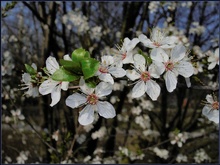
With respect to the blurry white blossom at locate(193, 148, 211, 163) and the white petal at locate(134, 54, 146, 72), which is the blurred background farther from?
the white petal at locate(134, 54, 146, 72)

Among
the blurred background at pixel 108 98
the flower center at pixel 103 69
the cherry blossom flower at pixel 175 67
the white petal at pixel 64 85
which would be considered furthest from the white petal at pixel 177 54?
the blurred background at pixel 108 98

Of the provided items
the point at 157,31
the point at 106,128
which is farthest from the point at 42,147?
the point at 157,31

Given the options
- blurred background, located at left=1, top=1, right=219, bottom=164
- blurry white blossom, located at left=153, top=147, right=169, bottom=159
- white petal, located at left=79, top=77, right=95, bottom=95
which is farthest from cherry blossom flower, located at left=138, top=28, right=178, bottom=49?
blurry white blossom, located at left=153, top=147, right=169, bottom=159

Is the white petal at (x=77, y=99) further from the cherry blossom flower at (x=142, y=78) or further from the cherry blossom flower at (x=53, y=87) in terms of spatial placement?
the cherry blossom flower at (x=142, y=78)

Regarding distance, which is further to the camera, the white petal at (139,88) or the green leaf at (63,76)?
the white petal at (139,88)

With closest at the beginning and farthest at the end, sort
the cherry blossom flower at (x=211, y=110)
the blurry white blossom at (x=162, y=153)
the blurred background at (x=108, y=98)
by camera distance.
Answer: the cherry blossom flower at (x=211, y=110)
the blurred background at (x=108, y=98)
the blurry white blossom at (x=162, y=153)

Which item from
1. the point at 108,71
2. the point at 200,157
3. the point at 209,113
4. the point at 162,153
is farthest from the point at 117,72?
the point at 200,157

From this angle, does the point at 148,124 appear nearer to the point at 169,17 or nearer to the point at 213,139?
the point at 213,139
